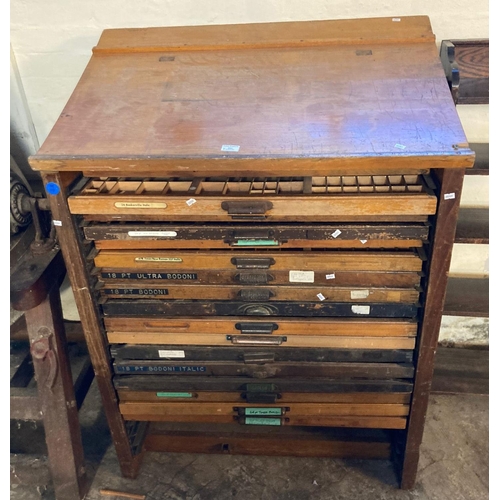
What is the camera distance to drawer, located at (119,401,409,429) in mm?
1891

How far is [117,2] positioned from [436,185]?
1.40 m

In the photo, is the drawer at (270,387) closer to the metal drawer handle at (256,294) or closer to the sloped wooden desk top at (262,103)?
the metal drawer handle at (256,294)

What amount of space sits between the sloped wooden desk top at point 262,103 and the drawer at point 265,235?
0.54 ft

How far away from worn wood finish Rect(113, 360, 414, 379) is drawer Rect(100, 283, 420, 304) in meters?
0.26

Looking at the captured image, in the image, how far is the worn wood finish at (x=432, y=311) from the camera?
4.67 ft

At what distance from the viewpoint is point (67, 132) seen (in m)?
1.53

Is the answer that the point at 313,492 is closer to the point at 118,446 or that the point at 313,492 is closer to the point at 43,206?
the point at 118,446

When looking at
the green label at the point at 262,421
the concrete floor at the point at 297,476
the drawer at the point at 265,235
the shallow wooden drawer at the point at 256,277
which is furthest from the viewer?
the concrete floor at the point at 297,476

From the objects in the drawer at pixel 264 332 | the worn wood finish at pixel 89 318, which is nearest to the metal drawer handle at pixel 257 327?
the drawer at pixel 264 332

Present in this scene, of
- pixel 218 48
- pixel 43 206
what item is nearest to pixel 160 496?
pixel 43 206

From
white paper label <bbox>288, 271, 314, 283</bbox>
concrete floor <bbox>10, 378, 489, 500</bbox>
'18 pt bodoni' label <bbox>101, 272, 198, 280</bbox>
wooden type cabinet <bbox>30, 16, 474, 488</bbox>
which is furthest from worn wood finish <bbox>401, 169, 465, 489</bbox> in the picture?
'18 pt bodoni' label <bbox>101, 272, 198, 280</bbox>

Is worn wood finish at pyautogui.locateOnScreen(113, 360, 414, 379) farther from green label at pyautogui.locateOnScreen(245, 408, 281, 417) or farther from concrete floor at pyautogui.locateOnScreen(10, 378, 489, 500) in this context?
concrete floor at pyautogui.locateOnScreen(10, 378, 489, 500)

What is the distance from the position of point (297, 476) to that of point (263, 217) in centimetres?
121

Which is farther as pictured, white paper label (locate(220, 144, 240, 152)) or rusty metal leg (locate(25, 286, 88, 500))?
rusty metal leg (locate(25, 286, 88, 500))
